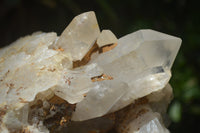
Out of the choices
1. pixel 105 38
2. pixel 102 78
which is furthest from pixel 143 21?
pixel 102 78

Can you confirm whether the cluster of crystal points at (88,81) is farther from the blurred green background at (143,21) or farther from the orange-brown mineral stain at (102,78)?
the blurred green background at (143,21)

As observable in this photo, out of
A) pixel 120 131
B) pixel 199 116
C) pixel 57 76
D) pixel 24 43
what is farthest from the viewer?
pixel 199 116

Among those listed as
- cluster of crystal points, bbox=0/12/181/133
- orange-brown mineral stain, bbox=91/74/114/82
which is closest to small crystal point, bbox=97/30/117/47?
cluster of crystal points, bbox=0/12/181/133

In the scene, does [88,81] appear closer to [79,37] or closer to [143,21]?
[79,37]

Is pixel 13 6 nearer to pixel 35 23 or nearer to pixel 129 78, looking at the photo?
pixel 35 23

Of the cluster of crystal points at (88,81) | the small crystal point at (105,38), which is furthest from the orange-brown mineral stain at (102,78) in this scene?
the small crystal point at (105,38)

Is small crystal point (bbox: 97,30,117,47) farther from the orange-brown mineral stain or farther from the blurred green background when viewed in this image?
the blurred green background

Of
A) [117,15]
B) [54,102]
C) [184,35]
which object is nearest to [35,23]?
[117,15]
